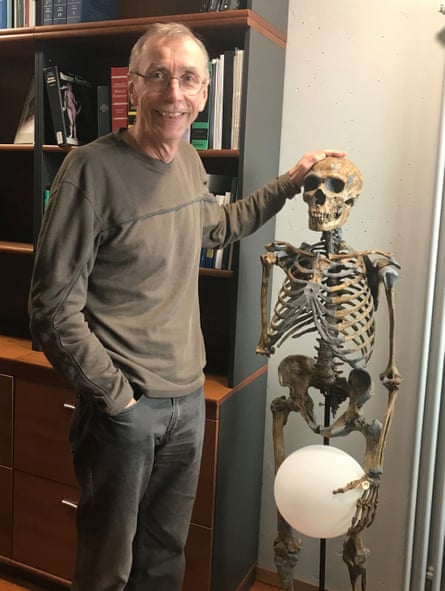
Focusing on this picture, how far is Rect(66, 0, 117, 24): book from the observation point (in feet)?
7.14

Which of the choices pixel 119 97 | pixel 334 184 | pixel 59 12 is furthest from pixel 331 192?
pixel 59 12

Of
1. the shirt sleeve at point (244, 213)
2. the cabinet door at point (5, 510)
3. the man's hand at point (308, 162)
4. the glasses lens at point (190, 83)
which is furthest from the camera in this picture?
the cabinet door at point (5, 510)

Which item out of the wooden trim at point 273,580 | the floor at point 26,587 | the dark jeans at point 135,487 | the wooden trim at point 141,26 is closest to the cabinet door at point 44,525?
the floor at point 26,587

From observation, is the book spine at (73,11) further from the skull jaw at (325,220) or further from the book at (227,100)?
the skull jaw at (325,220)

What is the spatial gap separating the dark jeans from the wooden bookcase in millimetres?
247

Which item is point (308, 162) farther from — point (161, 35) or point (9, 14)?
point (9, 14)

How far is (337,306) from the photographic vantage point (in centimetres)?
164

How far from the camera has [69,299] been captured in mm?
1471

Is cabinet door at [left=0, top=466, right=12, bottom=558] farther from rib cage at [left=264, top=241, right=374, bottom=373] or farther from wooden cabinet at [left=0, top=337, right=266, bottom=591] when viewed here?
rib cage at [left=264, top=241, right=374, bottom=373]

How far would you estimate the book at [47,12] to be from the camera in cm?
223

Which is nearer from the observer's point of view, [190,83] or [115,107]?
[190,83]

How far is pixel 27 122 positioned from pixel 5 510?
1.48 m

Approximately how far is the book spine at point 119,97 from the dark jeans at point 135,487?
3.38 ft

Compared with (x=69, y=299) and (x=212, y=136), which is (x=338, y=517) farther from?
(x=212, y=136)
